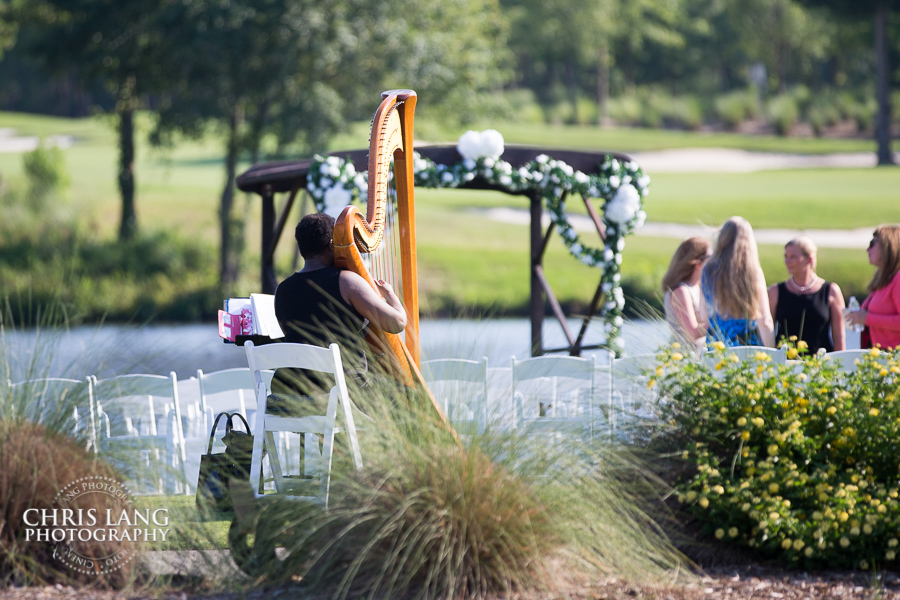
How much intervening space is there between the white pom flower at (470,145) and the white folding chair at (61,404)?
492cm

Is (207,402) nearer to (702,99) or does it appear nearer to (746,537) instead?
(746,537)

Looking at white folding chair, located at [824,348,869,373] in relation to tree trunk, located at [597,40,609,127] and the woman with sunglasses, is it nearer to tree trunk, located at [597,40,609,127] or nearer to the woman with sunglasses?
the woman with sunglasses

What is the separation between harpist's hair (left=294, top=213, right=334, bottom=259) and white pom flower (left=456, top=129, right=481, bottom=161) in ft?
14.1

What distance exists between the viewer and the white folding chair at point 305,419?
352 cm

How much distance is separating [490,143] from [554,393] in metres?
3.57

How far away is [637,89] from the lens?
48.6 metres

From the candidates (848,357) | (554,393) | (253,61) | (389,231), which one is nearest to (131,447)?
(389,231)

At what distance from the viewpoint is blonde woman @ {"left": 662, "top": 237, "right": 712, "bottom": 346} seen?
203 inches

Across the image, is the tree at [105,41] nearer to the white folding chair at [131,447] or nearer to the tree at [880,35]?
the white folding chair at [131,447]

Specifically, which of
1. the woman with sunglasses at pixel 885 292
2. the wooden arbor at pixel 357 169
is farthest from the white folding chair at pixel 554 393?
the wooden arbor at pixel 357 169

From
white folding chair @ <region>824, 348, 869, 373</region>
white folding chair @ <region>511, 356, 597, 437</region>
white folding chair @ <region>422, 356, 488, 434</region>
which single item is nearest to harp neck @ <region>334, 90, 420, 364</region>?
white folding chair @ <region>422, 356, 488, 434</region>

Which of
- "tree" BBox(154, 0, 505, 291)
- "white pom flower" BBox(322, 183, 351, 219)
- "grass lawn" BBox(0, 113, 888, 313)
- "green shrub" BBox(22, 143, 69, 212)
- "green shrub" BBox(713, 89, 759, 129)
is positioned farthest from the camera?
"green shrub" BBox(713, 89, 759, 129)

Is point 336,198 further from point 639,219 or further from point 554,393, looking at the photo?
point 554,393

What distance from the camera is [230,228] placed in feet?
66.2
